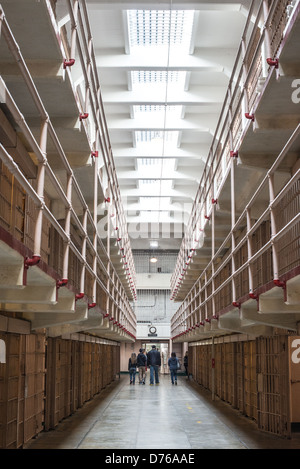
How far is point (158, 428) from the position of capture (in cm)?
890

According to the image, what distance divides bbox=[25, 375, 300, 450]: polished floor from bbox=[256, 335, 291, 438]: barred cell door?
21 centimetres

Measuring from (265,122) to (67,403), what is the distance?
7.00 m

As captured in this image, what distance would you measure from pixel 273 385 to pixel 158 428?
216 centimetres

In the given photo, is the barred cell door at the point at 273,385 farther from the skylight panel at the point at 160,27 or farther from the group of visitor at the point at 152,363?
the group of visitor at the point at 152,363

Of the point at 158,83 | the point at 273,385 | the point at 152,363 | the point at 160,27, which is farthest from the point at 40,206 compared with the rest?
the point at 152,363

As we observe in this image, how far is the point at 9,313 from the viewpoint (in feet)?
20.7

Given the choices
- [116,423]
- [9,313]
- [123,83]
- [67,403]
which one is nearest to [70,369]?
[67,403]

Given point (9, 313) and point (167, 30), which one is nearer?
point (9, 313)

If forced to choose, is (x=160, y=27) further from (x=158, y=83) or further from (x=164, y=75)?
(x=158, y=83)

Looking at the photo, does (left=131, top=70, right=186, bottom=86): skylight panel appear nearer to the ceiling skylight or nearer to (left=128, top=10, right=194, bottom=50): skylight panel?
the ceiling skylight

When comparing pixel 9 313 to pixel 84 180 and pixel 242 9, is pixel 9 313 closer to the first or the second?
pixel 84 180

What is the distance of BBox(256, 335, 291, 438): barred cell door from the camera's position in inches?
298

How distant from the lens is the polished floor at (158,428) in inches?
288

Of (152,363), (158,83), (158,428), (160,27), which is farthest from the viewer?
(152,363)
